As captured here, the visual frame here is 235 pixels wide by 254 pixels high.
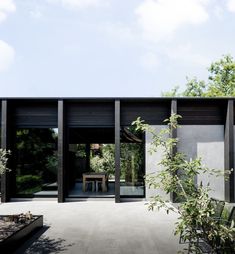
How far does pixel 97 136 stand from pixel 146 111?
8.97 feet

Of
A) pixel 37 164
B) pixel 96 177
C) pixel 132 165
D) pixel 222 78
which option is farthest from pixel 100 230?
pixel 222 78

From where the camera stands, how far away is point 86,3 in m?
11.9

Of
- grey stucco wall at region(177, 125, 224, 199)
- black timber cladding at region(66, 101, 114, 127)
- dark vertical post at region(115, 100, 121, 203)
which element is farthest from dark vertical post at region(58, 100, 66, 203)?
grey stucco wall at region(177, 125, 224, 199)

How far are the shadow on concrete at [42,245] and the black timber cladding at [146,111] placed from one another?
24.0 ft

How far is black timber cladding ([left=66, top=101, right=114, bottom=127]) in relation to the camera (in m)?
14.0

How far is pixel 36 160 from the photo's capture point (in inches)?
556

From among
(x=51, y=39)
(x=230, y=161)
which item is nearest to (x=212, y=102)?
(x=230, y=161)

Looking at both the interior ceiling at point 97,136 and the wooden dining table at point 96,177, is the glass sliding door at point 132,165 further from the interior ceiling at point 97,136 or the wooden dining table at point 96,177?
the wooden dining table at point 96,177

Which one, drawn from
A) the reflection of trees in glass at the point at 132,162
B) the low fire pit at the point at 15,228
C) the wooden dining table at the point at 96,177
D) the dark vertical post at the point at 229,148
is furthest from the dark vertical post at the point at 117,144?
the low fire pit at the point at 15,228

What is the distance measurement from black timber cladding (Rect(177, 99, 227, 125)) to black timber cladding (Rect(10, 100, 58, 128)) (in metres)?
5.87

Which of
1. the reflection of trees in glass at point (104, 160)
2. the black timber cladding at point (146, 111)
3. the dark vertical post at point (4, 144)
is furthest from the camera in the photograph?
the reflection of trees in glass at point (104, 160)

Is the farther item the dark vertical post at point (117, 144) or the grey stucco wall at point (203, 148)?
the grey stucco wall at point (203, 148)

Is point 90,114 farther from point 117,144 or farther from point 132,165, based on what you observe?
point 132,165

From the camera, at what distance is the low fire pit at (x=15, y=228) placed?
6485 mm
